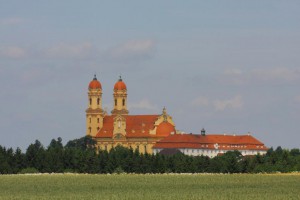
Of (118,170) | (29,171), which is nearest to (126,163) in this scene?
(118,170)

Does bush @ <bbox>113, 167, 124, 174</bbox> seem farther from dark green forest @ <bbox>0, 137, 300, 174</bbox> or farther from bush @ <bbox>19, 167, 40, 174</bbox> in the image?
bush @ <bbox>19, 167, 40, 174</bbox>

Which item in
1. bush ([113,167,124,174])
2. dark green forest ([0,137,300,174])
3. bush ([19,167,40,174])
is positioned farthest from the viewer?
bush ([113,167,124,174])

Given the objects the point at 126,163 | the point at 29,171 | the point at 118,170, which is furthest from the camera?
the point at 126,163

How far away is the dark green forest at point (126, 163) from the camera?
6033 inches

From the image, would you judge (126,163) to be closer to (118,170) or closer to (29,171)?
(118,170)

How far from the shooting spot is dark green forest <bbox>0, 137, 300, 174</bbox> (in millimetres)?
153250

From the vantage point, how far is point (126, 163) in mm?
164000

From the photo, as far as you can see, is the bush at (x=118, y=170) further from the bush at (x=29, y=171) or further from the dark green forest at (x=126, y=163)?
the bush at (x=29, y=171)

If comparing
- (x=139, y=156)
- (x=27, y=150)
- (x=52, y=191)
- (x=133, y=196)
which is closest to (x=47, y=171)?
(x=27, y=150)

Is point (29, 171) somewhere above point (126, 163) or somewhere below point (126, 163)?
below

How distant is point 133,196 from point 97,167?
85.8 metres

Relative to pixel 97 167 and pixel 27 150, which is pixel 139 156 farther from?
pixel 27 150

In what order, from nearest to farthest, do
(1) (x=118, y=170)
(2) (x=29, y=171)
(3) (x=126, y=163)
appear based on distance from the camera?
(2) (x=29, y=171)
(1) (x=118, y=170)
(3) (x=126, y=163)

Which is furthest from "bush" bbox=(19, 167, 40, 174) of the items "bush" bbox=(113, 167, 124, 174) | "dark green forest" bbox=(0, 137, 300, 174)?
"bush" bbox=(113, 167, 124, 174)
